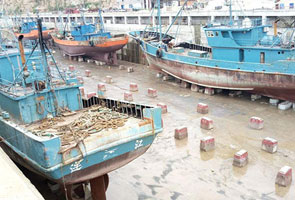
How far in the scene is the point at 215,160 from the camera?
1016cm

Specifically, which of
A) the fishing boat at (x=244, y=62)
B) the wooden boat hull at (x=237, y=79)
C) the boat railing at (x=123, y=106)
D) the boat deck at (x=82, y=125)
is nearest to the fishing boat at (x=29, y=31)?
the wooden boat hull at (x=237, y=79)

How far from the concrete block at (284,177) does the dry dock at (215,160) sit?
137 millimetres

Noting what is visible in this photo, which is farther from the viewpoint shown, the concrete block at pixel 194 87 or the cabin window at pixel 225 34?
the concrete block at pixel 194 87

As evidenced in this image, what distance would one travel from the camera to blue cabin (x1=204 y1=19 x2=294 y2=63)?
15.1 meters

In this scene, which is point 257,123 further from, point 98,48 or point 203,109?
point 98,48

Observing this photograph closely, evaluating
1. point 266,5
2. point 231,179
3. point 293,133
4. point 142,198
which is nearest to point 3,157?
point 142,198

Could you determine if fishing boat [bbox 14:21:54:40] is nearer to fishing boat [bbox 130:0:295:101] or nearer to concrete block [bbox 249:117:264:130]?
fishing boat [bbox 130:0:295:101]

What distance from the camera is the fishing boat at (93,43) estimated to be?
2522 cm

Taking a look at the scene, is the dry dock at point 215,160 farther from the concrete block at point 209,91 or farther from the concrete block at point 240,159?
the concrete block at point 209,91

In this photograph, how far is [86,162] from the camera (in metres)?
6.91

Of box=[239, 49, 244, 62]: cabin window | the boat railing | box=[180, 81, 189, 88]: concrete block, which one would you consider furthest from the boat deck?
box=[180, 81, 189, 88]: concrete block

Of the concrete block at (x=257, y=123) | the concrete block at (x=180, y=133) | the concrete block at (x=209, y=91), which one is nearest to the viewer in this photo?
the concrete block at (x=180, y=133)

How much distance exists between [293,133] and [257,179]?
392cm

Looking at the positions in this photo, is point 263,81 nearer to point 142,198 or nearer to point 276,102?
point 276,102
